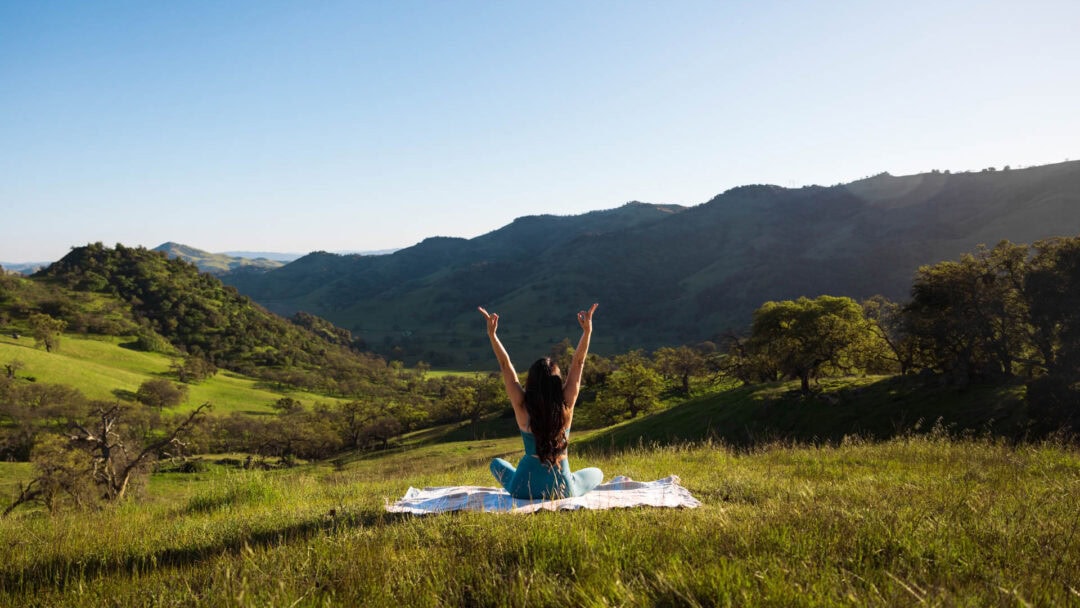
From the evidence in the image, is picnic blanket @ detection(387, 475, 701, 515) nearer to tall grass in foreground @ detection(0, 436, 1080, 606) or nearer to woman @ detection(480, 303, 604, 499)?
woman @ detection(480, 303, 604, 499)

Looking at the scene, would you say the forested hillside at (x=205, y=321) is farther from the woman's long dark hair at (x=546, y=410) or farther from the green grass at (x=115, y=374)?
the woman's long dark hair at (x=546, y=410)

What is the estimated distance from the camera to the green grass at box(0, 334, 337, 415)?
88875 mm

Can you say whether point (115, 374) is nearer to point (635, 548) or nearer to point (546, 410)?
point (546, 410)

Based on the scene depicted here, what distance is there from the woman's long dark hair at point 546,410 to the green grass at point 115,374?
A: 343 ft

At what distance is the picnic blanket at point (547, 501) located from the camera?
545 cm

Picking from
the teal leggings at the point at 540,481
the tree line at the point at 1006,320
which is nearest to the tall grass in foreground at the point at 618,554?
the teal leggings at the point at 540,481

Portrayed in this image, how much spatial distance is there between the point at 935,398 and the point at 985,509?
31403mm

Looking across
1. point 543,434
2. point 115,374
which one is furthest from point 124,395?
point 543,434

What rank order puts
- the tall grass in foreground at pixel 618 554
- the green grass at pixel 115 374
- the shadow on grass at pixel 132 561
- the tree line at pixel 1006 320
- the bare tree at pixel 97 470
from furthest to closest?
1. the green grass at pixel 115 374
2. the tree line at pixel 1006 320
3. the bare tree at pixel 97 470
4. the shadow on grass at pixel 132 561
5. the tall grass in foreground at pixel 618 554

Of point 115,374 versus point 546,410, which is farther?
point 115,374

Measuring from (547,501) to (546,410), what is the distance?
3.31ft

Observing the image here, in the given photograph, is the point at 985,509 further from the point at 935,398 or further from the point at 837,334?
the point at 837,334

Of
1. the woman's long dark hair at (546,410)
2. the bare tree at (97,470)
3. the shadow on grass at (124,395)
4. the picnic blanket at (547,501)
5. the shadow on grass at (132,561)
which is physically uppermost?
the woman's long dark hair at (546,410)

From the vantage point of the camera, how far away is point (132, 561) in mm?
4656
